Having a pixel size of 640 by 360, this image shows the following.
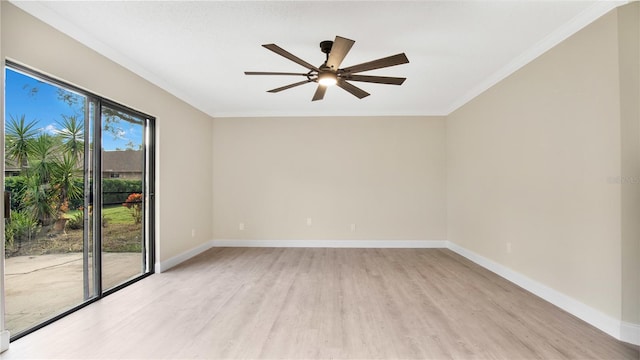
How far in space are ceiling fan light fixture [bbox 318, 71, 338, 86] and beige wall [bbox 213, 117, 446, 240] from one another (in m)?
2.63

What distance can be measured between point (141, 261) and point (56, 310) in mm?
1168

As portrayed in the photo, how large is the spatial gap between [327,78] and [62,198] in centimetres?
259

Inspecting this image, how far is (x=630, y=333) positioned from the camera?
81.6 inches

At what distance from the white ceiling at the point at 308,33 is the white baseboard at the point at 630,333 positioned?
7.73ft

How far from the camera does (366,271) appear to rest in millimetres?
3801

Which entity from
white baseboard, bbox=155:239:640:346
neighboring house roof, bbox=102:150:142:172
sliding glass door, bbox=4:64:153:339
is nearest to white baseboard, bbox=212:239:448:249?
white baseboard, bbox=155:239:640:346

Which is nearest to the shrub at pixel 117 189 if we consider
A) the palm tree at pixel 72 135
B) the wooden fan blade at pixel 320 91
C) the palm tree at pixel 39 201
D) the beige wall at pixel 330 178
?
the palm tree at pixel 72 135

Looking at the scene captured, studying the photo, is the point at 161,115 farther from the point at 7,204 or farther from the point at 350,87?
the point at 350,87

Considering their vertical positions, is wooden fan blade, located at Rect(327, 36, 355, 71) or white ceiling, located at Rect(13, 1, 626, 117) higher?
white ceiling, located at Rect(13, 1, 626, 117)

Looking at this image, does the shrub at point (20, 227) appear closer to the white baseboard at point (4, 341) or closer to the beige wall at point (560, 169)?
the white baseboard at point (4, 341)

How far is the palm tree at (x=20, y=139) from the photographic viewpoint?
2131 millimetres

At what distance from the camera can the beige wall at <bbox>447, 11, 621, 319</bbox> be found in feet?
7.25

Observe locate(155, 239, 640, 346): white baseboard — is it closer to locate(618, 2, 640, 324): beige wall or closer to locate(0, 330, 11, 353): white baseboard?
locate(618, 2, 640, 324): beige wall

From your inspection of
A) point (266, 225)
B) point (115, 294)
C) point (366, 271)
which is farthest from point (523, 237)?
point (115, 294)
